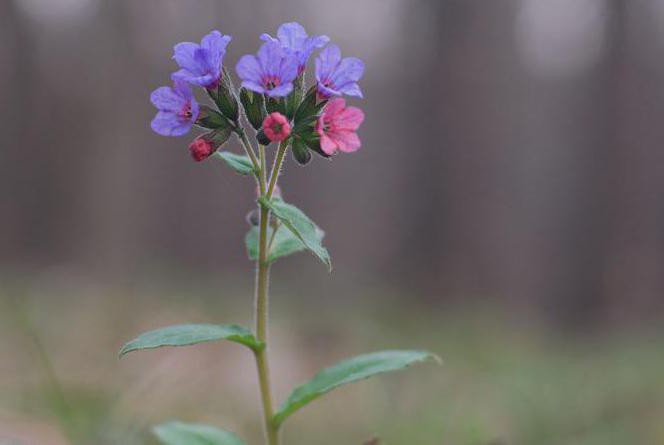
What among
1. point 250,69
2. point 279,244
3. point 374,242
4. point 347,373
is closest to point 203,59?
point 250,69

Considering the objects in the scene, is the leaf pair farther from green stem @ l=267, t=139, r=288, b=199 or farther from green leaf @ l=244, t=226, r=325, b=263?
green stem @ l=267, t=139, r=288, b=199

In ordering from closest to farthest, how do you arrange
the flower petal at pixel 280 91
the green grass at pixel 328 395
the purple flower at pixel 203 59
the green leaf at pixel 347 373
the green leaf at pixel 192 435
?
the flower petal at pixel 280 91
the purple flower at pixel 203 59
the green leaf at pixel 347 373
the green leaf at pixel 192 435
the green grass at pixel 328 395

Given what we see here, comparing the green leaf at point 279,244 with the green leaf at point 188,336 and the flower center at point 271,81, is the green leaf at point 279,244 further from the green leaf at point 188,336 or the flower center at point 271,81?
the flower center at point 271,81

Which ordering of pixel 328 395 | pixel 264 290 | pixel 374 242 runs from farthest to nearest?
pixel 374 242 < pixel 328 395 < pixel 264 290

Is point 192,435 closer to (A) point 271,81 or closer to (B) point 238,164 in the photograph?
(B) point 238,164

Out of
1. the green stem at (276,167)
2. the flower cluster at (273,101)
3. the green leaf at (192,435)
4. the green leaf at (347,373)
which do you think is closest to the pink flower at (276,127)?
Answer: the flower cluster at (273,101)

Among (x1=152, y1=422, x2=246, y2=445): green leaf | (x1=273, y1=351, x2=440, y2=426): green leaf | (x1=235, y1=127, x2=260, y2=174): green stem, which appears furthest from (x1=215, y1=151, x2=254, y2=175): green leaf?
(x1=152, y1=422, x2=246, y2=445): green leaf

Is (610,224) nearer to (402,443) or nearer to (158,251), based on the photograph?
(402,443)
